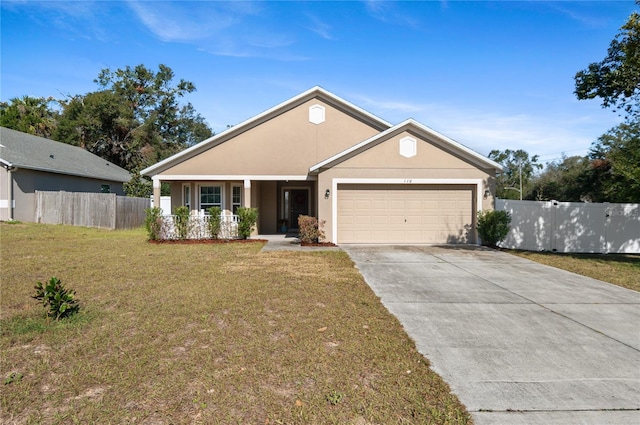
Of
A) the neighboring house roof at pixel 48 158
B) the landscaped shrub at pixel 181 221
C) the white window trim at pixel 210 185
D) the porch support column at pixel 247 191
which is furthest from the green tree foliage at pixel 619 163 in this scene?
the neighboring house roof at pixel 48 158

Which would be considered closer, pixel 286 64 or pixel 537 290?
pixel 537 290

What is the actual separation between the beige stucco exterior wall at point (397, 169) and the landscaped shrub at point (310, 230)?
0.25 meters

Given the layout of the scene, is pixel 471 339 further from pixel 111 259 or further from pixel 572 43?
pixel 572 43

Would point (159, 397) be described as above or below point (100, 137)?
below

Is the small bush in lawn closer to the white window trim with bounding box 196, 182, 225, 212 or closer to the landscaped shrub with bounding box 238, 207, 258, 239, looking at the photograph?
the landscaped shrub with bounding box 238, 207, 258, 239

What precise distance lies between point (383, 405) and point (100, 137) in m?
40.5

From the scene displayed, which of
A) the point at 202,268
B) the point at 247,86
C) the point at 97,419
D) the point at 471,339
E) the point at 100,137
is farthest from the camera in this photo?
the point at 100,137

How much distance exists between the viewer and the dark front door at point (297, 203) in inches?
749

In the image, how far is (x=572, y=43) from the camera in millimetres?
13523

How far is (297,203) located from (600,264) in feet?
41.3

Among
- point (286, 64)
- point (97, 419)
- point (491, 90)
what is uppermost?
point (286, 64)

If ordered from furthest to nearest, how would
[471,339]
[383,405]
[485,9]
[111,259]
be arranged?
[485,9] < [111,259] < [471,339] < [383,405]

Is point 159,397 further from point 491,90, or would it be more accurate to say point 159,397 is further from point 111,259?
point 491,90

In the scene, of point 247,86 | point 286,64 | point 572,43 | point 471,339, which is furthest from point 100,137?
point 471,339
